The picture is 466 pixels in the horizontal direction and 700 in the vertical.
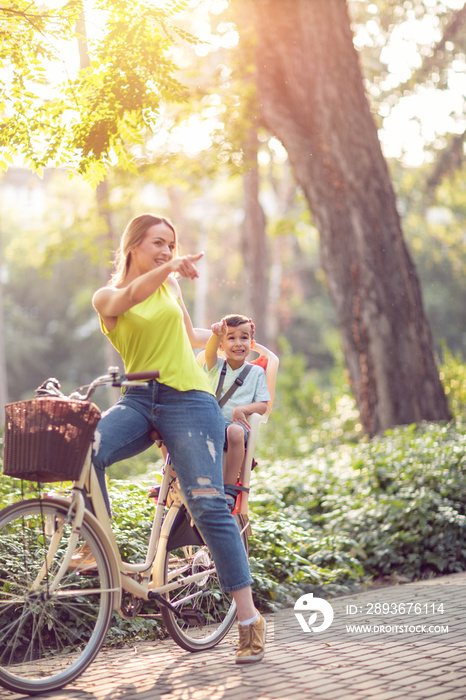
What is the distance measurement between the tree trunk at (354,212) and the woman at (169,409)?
6.97 metres

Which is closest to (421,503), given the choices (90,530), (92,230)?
(90,530)

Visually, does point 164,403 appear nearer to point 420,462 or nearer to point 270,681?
point 270,681

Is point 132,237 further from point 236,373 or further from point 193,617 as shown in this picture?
point 193,617

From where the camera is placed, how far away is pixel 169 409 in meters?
4.11

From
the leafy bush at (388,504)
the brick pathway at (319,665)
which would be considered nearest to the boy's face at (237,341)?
the brick pathway at (319,665)

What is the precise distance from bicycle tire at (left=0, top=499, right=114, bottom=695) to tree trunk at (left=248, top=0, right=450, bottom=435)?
Result: 716cm

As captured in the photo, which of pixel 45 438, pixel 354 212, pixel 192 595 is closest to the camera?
pixel 45 438

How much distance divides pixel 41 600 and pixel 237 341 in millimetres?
1680

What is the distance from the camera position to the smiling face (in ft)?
13.9

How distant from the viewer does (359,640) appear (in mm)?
4703

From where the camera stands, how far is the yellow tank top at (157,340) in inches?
161

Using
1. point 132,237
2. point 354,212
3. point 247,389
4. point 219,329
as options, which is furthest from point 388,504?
point 354,212

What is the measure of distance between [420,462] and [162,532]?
13.4 feet

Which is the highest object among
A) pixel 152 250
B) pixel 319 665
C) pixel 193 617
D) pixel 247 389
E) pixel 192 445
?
pixel 152 250
